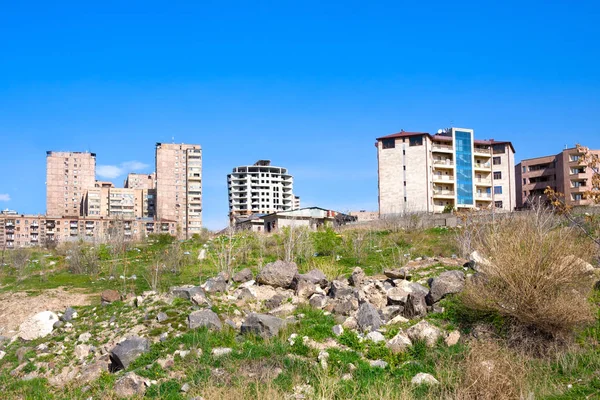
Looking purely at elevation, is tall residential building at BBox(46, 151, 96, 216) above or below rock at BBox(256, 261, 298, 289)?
above

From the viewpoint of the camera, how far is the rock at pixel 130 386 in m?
8.58

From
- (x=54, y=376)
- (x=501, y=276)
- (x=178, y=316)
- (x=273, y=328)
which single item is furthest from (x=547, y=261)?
(x=54, y=376)

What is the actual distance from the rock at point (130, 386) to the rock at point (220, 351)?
4.26 feet

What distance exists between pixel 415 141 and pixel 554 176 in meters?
24.1

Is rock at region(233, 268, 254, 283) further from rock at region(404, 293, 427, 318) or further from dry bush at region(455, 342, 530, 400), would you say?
dry bush at region(455, 342, 530, 400)

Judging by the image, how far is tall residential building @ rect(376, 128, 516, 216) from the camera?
6316cm

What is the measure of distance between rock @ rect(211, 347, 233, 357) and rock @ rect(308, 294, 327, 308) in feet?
10.2

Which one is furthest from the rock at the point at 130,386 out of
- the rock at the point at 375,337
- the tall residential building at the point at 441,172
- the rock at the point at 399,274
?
the tall residential building at the point at 441,172

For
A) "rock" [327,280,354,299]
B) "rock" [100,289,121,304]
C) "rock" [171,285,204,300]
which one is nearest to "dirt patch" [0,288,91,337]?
"rock" [100,289,121,304]

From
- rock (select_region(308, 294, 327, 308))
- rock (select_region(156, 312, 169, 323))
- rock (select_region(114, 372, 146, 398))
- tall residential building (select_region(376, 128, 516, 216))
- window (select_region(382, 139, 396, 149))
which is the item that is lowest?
rock (select_region(114, 372, 146, 398))

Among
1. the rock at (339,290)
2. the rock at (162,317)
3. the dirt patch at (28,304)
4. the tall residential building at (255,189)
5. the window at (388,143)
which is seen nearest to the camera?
the rock at (162,317)

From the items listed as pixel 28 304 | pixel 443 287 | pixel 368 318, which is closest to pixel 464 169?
pixel 28 304

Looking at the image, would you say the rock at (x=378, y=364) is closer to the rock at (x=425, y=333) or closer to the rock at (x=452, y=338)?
the rock at (x=425, y=333)

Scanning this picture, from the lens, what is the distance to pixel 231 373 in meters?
8.70
